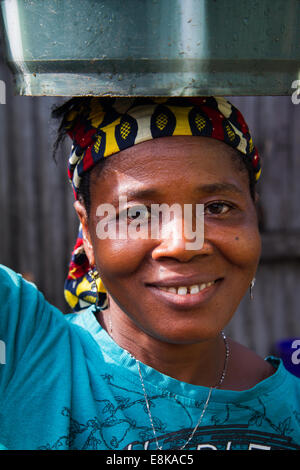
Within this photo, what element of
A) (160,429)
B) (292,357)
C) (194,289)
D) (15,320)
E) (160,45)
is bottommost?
(292,357)

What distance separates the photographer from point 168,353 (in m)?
1.99

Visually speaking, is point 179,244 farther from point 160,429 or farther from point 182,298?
point 160,429

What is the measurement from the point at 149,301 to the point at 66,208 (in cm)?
242

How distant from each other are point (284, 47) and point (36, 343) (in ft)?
3.93

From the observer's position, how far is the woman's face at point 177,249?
1733mm

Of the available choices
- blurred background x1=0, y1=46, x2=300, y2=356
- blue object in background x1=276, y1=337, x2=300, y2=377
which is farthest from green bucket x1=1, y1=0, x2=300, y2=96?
blurred background x1=0, y1=46, x2=300, y2=356

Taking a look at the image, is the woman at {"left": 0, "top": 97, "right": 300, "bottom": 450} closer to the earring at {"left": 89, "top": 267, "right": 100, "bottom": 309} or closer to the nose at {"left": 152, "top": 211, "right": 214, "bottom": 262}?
the nose at {"left": 152, "top": 211, "right": 214, "bottom": 262}

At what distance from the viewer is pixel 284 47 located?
4.74 feet

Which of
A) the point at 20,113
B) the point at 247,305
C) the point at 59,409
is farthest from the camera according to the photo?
the point at 247,305

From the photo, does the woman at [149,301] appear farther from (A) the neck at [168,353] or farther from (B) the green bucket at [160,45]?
(B) the green bucket at [160,45]

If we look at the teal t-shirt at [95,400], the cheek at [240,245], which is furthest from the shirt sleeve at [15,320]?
the cheek at [240,245]

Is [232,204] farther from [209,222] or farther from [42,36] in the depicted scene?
[42,36]

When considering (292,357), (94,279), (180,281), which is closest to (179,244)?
(180,281)

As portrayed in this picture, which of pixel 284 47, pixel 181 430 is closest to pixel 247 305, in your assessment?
pixel 181 430
